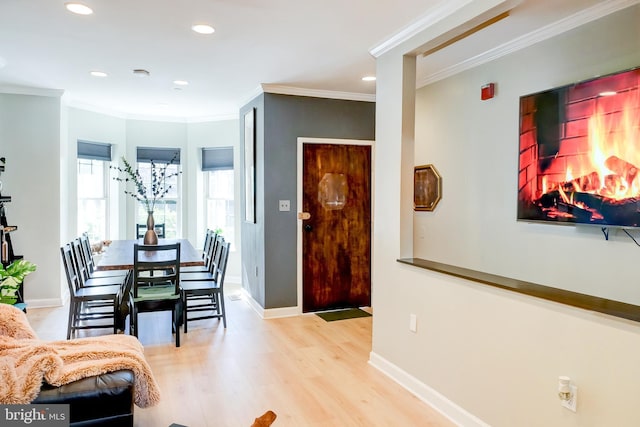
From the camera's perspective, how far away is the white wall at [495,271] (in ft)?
6.26

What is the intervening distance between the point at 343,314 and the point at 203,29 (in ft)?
10.7

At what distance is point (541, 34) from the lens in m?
3.07

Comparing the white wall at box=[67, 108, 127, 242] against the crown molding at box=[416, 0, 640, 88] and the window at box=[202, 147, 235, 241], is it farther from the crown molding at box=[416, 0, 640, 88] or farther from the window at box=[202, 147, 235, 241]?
the crown molding at box=[416, 0, 640, 88]

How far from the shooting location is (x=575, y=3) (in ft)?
8.63

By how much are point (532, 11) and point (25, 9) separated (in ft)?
10.6

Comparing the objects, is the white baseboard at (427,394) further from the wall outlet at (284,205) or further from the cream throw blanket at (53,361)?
the wall outlet at (284,205)

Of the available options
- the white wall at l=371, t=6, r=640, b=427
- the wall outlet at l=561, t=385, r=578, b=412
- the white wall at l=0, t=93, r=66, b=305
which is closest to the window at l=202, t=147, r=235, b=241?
the white wall at l=0, t=93, r=66, b=305

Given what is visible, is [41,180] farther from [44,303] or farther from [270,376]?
[270,376]

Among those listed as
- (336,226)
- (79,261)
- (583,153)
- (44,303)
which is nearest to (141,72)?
(79,261)

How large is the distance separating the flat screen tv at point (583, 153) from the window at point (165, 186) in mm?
5127

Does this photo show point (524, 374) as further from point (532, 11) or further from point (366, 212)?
point (366, 212)

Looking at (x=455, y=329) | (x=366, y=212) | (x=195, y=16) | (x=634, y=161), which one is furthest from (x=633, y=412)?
(x=366, y=212)

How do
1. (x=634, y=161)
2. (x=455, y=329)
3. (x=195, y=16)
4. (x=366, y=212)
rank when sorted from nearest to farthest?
(x=634, y=161) → (x=455, y=329) → (x=195, y=16) → (x=366, y=212)

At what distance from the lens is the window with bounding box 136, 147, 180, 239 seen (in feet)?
22.1
